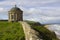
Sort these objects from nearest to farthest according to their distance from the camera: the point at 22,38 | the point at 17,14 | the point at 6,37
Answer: the point at 22,38, the point at 6,37, the point at 17,14

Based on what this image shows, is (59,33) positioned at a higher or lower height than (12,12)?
lower

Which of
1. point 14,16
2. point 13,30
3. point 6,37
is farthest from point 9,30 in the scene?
point 14,16

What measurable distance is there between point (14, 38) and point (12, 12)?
16651mm

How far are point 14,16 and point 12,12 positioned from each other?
822mm

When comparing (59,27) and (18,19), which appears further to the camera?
(18,19)

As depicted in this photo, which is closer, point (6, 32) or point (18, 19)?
point (6, 32)

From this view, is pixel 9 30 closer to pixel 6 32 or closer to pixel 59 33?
pixel 6 32

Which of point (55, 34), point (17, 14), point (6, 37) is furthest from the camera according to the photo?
point (17, 14)

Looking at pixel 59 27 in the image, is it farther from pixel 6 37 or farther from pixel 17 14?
pixel 6 37

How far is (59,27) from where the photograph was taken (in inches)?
1725

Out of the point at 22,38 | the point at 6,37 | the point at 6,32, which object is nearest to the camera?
the point at 22,38

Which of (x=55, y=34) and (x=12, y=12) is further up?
(x=12, y=12)

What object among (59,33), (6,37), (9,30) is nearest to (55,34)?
(59,33)

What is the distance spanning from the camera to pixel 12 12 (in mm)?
46469
